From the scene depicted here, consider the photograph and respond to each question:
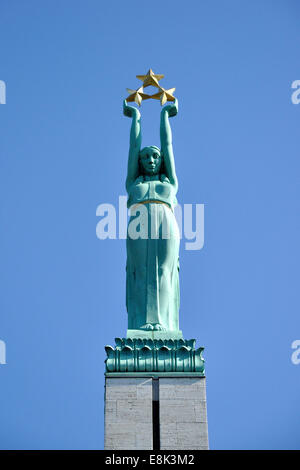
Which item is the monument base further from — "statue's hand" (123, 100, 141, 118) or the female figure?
"statue's hand" (123, 100, 141, 118)

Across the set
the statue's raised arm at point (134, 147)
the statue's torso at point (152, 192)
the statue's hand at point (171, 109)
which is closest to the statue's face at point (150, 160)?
the statue's raised arm at point (134, 147)

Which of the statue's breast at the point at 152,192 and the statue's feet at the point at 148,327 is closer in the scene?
the statue's feet at the point at 148,327

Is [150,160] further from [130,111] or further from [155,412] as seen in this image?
[155,412]

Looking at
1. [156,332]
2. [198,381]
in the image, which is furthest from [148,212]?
[198,381]

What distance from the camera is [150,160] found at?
23.8 m

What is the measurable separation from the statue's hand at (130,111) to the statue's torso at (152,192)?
6.96 ft

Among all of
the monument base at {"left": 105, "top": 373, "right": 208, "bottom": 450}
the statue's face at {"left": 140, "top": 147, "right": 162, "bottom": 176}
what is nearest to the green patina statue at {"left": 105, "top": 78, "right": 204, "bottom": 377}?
the statue's face at {"left": 140, "top": 147, "right": 162, "bottom": 176}

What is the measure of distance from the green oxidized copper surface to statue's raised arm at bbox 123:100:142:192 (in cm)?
503

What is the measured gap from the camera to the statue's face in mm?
23797

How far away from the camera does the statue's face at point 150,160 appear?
23797 millimetres

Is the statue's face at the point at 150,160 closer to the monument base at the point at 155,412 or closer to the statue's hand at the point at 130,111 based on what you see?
the statue's hand at the point at 130,111

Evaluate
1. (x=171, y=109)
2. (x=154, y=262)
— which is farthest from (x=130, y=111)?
(x=154, y=262)
